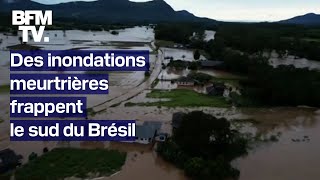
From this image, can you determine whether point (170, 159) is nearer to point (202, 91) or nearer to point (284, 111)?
point (284, 111)

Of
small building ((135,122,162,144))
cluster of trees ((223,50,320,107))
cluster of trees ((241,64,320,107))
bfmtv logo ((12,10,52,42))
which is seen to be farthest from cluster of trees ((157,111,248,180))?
cluster of trees ((241,64,320,107))

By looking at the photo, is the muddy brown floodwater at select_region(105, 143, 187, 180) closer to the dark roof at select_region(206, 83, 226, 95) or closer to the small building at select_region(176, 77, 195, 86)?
the dark roof at select_region(206, 83, 226, 95)

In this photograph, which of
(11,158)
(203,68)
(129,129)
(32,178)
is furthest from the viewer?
(203,68)

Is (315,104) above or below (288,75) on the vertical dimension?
below

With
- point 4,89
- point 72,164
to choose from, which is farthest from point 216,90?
point 4,89

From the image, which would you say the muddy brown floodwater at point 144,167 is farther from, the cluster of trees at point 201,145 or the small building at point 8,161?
the small building at point 8,161

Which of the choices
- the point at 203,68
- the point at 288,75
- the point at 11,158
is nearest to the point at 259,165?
the point at 11,158

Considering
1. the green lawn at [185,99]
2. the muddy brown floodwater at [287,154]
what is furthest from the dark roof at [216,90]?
the muddy brown floodwater at [287,154]
